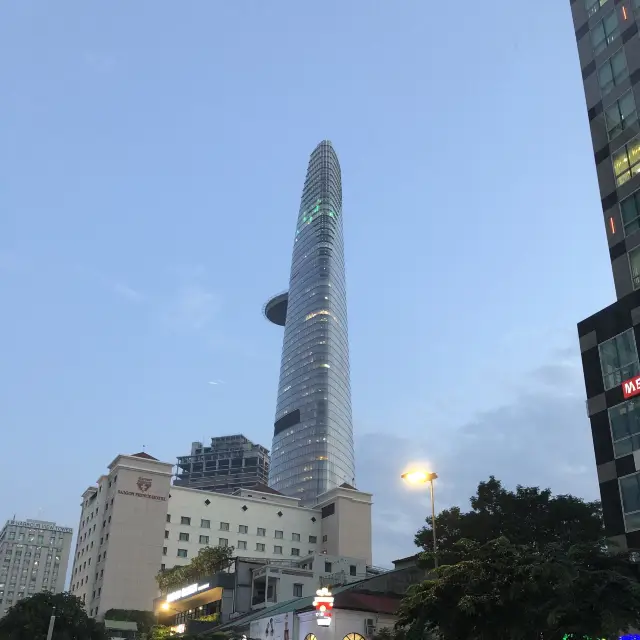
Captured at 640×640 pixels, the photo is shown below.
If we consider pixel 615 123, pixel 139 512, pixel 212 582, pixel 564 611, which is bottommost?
pixel 564 611

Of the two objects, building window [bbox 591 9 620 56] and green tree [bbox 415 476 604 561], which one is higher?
building window [bbox 591 9 620 56]

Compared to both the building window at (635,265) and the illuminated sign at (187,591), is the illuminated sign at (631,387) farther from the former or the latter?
the illuminated sign at (187,591)

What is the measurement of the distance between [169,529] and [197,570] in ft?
125

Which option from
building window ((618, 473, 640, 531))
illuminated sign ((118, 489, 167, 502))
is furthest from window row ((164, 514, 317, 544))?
building window ((618, 473, 640, 531))

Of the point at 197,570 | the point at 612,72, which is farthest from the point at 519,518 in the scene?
the point at 197,570

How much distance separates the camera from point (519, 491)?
69438 mm

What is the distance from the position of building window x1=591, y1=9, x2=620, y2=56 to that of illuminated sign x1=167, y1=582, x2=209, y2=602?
70021mm

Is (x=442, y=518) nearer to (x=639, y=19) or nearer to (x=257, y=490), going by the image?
(x=639, y=19)

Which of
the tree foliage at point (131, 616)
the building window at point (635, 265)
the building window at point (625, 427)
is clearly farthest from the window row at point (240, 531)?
the building window at point (635, 265)

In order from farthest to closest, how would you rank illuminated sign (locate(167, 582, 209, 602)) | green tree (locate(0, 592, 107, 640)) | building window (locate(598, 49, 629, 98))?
1. illuminated sign (locate(167, 582, 209, 602))
2. green tree (locate(0, 592, 107, 640))
3. building window (locate(598, 49, 629, 98))

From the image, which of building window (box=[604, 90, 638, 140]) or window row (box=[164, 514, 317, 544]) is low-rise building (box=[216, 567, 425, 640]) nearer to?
building window (box=[604, 90, 638, 140])

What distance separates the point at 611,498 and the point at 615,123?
97.6 feet

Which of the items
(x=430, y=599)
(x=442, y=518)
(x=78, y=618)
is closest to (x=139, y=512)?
(x=78, y=618)

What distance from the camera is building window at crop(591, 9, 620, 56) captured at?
62.6 meters
